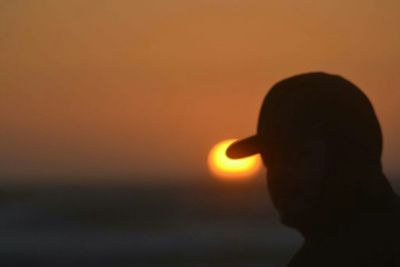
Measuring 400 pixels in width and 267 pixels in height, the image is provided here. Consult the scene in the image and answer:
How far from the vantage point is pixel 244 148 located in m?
2.75

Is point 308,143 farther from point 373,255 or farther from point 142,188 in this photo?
point 142,188

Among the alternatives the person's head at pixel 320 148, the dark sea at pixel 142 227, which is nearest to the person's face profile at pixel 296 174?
the person's head at pixel 320 148

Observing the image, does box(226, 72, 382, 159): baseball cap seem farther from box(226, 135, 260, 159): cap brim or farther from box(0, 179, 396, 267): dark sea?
box(0, 179, 396, 267): dark sea

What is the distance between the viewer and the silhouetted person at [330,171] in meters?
2.53

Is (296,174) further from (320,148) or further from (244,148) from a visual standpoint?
(244,148)

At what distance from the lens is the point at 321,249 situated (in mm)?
2596

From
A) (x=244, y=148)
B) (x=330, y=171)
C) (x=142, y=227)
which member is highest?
(x=142, y=227)

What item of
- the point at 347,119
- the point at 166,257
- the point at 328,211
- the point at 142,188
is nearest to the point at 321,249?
the point at 328,211

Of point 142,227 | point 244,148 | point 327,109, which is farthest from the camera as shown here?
point 142,227

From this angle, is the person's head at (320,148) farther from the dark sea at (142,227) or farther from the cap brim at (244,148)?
the dark sea at (142,227)

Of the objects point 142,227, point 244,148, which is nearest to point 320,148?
point 244,148

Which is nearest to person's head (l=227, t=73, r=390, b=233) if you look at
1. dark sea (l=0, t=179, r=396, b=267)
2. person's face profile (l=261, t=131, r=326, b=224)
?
person's face profile (l=261, t=131, r=326, b=224)

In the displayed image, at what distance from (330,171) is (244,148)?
0.27 metres

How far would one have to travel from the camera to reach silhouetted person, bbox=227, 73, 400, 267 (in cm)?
253
